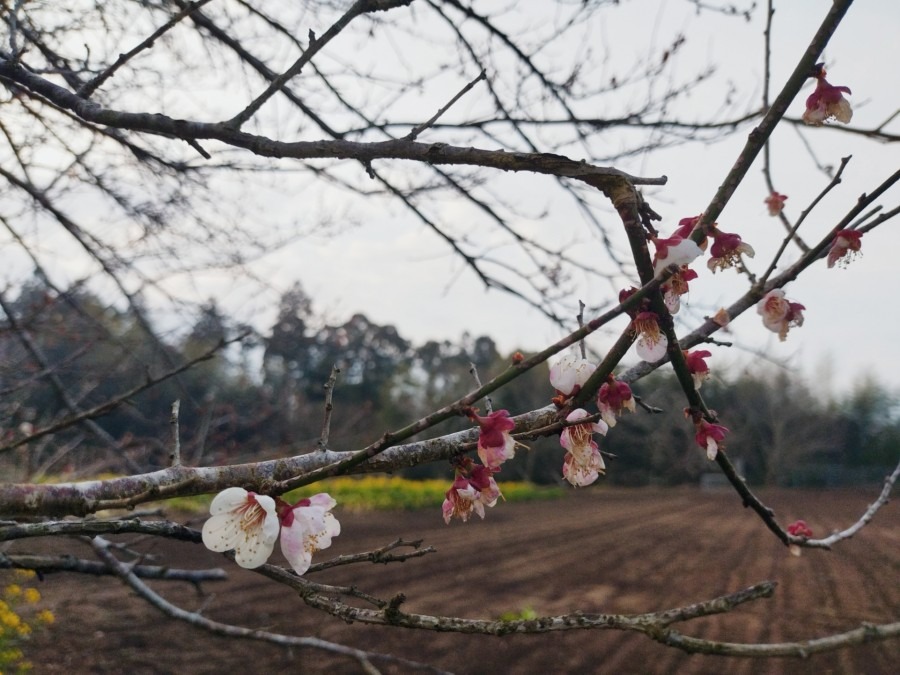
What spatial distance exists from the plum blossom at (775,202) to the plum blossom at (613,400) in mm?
1030

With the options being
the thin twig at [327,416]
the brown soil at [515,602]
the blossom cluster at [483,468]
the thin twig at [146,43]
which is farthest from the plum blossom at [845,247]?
the brown soil at [515,602]

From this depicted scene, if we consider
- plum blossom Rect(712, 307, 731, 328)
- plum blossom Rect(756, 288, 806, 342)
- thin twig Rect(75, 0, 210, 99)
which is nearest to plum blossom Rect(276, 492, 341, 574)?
plum blossom Rect(712, 307, 731, 328)

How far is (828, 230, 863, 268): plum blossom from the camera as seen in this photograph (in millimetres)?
1142

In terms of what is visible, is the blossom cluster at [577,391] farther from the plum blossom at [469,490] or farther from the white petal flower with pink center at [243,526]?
the white petal flower with pink center at [243,526]

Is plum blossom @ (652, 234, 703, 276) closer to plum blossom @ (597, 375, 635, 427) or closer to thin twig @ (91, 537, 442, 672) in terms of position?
plum blossom @ (597, 375, 635, 427)

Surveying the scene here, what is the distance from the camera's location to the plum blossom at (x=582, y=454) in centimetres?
111

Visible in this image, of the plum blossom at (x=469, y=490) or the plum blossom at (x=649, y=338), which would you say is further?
the plum blossom at (x=469, y=490)

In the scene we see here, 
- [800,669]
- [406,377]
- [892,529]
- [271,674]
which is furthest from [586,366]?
[406,377]

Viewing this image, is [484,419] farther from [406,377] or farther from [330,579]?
[406,377]

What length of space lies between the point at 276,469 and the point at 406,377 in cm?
2229

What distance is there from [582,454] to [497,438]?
228 millimetres

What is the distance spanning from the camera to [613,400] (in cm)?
103

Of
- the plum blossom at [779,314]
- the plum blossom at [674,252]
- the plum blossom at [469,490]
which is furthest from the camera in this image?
the plum blossom at [779,314]

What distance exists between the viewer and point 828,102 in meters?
1.34
